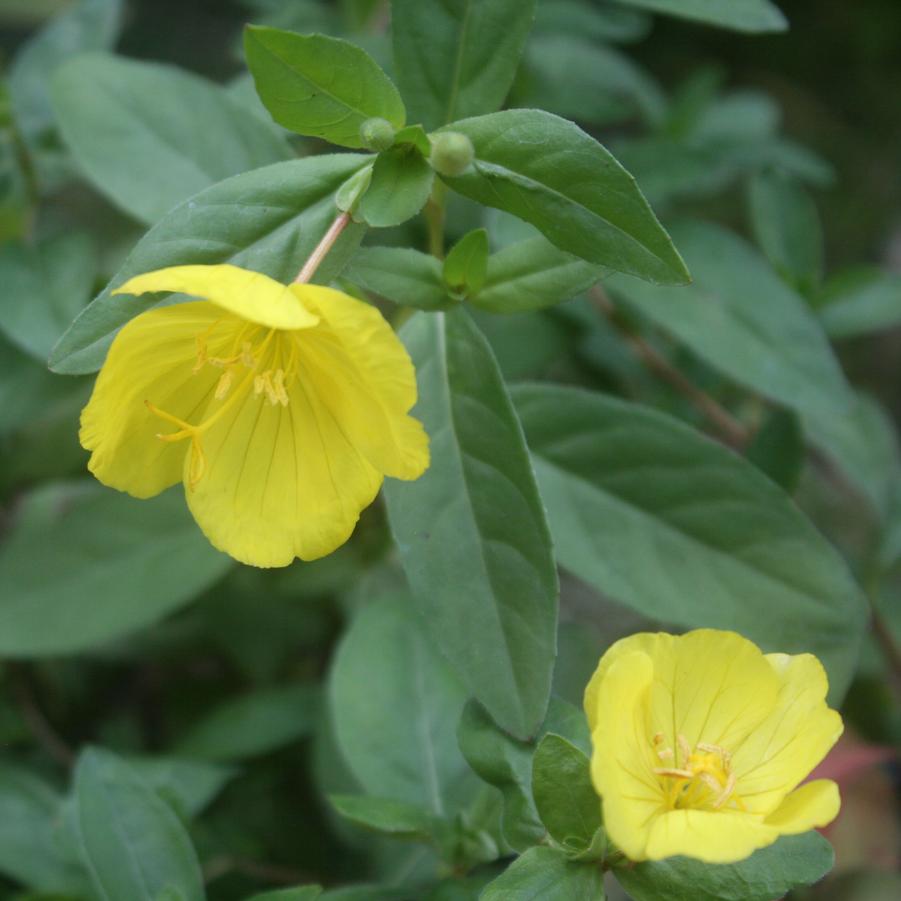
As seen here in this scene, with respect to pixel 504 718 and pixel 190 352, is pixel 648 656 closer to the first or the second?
pixel 504 718

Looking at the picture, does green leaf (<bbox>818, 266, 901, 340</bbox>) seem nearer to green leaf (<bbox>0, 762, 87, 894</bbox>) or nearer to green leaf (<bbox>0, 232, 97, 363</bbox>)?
green leaf (<bbox>0, 232, 97, 363</bbox>)

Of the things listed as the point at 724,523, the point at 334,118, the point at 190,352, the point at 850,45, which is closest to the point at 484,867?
Result: the point at 724,523

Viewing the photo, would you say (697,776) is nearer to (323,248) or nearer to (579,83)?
(323,248)

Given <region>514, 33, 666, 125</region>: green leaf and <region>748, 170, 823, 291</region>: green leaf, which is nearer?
<region>748, 170, 823, 291</region>: green leaf

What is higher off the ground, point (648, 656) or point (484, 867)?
point (648, 656)

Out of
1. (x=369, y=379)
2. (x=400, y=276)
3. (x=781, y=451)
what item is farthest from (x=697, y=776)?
(x=781, y=451)

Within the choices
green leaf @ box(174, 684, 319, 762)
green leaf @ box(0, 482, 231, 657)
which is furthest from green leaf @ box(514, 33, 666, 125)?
green leaf @ box(174, 684, 319, 762)
